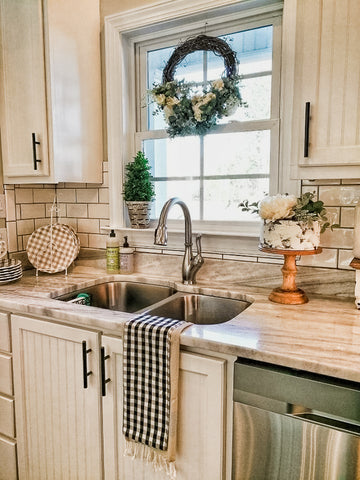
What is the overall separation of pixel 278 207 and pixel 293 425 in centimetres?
71

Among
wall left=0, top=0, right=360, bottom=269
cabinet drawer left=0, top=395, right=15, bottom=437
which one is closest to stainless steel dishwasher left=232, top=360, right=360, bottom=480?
wall left=0, top=0, right=360, bottom=269

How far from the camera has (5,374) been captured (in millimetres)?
1597

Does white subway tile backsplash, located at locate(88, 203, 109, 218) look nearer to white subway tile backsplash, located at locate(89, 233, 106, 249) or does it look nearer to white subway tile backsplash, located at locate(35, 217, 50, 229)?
white subway tile backsplash, located at locate(89, 233, 106, 249)

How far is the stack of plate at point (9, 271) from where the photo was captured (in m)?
1.74

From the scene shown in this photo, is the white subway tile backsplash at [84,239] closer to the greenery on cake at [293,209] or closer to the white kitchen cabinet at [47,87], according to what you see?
the white kitchen cabinet at [47,87]

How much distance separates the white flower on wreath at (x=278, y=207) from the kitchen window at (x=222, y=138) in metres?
0.38

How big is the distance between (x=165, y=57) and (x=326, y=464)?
190 cm

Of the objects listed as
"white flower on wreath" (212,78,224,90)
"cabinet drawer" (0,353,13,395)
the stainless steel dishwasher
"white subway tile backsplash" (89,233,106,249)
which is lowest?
"cabinet drawer" (0,353,13,395)

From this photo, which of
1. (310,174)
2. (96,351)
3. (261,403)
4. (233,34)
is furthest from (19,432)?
(233,34)

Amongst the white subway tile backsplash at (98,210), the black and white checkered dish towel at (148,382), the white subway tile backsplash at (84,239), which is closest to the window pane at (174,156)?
the white subway tile backsplash at (98,210)

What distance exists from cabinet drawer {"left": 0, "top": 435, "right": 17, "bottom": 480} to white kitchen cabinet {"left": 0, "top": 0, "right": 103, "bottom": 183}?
47.4 inches

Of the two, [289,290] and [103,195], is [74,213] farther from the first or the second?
[289,290]

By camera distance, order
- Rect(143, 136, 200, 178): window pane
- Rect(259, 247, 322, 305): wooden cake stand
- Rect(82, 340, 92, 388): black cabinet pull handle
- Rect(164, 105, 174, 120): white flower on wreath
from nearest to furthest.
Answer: Rect(82, 340, 92, 388): black cabinet pull handle
Rect(259, 247, 322, 305): wooden cake stand
Rect(164, 105, 174, 120): white flower on wreath
Rect(143, 136, 200, 178): window pane

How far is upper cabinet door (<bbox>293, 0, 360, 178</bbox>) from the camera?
122cm
